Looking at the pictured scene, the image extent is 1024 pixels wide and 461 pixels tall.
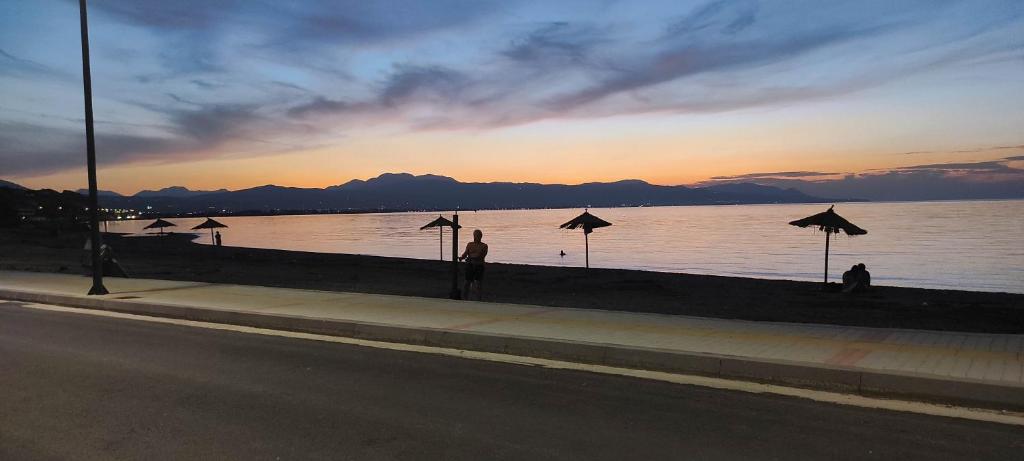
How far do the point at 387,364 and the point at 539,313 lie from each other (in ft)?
11.5

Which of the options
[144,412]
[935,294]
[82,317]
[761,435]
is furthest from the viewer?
[935,294]

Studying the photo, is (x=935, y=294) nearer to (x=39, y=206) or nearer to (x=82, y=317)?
(x=82, y=317)

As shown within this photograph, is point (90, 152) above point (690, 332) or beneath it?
above

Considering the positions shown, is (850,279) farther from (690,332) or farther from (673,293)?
(690,332)

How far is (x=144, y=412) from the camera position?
18.6 ft

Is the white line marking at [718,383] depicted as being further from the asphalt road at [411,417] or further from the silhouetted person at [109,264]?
the silhouetted person at [109,264]

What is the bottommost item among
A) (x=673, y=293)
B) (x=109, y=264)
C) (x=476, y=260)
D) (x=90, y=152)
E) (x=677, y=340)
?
(x=673, y=293)

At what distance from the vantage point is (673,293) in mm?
19438

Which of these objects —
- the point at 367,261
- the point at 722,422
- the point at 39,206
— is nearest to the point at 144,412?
the point at 722,422

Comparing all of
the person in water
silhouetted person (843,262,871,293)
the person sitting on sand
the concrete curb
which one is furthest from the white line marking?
the person sitting on sand

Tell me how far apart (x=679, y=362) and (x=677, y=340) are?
0.92 metres

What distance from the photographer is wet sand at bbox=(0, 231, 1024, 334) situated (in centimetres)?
1388

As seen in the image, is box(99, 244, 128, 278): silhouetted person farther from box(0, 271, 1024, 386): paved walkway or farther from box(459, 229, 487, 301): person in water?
box(459, 229, 487, 301): person in water

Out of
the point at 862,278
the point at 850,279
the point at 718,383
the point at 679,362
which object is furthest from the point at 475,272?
the point at 862,278
